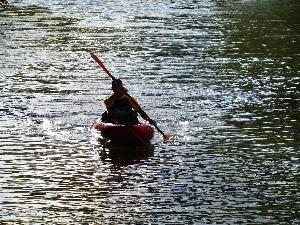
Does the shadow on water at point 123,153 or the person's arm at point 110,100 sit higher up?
the person's arm at point 110,100

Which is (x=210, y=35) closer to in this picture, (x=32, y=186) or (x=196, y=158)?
(x=196, y=158)

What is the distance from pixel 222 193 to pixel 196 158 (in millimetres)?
3442

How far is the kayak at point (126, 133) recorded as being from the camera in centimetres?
2456

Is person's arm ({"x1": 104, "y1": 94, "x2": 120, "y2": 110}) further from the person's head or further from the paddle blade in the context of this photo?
the paddle blade

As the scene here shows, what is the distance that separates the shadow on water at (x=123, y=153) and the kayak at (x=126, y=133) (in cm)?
19

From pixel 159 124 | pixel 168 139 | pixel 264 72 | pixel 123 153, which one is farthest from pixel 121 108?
pixel 264 72

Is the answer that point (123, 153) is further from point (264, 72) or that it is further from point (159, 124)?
point (264, 72)

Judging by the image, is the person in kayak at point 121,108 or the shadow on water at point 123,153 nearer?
the shadow on water at point 123,153

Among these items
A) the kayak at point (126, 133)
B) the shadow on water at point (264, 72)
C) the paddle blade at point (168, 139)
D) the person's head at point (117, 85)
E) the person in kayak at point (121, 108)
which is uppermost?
the person's head at point (117, 85)

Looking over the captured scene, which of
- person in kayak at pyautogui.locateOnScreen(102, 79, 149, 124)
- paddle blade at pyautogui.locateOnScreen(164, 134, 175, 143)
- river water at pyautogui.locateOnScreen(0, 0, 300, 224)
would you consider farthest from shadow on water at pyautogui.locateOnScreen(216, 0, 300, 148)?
person in kayak at pyautogui.locateOnScreen(102, 79, 149, 124)

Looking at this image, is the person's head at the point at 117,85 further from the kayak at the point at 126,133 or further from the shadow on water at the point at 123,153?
the shadow on water at the point at 123,153

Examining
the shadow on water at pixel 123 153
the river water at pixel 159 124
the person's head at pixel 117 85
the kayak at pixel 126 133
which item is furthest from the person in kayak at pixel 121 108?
the river water at pixel 159 124

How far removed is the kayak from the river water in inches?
18.4

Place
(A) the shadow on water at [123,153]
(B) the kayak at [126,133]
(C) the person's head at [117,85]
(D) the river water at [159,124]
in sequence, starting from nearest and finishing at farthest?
(D) the river water at [159,124] → (A) the shadow on water at [123,153] → (B) the kayak at [126,133] → (C) the person's head at [117,85]
